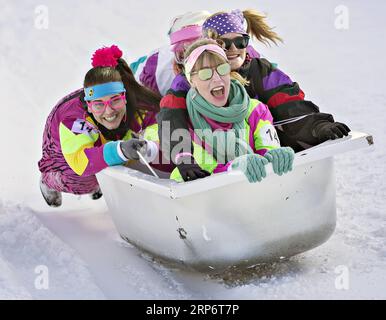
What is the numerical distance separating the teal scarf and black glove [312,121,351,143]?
0.31 metres

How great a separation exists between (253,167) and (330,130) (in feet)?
1.57

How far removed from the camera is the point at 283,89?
124 inches

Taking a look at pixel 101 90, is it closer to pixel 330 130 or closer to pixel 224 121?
pixel 224 121

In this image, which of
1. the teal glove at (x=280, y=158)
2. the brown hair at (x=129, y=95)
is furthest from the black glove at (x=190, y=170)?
the brown hair at (x=129, y=95)

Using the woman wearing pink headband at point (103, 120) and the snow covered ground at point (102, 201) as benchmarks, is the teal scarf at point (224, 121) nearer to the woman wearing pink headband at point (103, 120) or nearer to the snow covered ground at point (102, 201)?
the woman wearing pink headband at point (103, 120)

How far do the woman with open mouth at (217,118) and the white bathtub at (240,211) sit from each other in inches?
4.9

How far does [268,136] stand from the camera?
2.84m

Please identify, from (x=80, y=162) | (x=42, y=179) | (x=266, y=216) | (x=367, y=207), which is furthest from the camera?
(x=42, y=179)

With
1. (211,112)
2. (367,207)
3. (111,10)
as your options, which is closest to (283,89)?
(211,112)

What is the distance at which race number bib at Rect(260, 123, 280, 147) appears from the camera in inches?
111

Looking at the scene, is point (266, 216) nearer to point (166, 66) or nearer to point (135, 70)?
point (166, 66)

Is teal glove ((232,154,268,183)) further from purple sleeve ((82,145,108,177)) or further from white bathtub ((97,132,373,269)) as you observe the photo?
purple sleeve ((82,145,108,177))

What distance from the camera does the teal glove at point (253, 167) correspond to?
2527 mm

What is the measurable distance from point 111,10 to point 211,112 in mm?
4601
